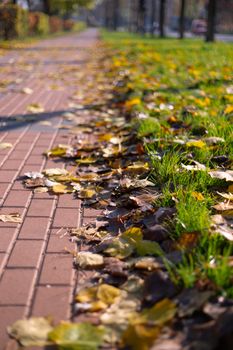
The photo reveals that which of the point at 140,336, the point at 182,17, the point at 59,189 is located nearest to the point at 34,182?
the point at 59,189

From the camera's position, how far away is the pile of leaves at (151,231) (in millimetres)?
2020

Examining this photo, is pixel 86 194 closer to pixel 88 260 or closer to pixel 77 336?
pixel 88 260

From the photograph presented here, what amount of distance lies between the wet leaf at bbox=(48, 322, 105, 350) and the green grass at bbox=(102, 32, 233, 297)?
18.8 inches

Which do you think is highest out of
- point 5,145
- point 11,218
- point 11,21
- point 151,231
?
point 151,231

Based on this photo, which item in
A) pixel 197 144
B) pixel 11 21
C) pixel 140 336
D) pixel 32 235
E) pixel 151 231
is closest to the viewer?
pixel 140 336

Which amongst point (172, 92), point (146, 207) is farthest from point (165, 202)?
point (172, 92)

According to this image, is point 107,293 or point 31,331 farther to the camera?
point 107,293

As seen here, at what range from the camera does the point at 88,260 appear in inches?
105

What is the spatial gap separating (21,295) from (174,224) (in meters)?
0.93

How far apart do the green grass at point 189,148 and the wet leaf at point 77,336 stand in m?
0.48

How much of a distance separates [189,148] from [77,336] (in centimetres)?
258

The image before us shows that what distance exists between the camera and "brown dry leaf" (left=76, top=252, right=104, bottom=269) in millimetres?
2643

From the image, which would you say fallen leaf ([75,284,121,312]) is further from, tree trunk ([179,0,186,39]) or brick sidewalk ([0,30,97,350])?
tree trunk ([179,0,186,39])

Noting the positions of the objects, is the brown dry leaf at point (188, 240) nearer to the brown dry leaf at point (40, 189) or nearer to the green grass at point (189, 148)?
the green grass at point (189, 148)
